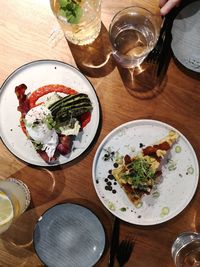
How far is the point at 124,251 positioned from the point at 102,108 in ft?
1.81

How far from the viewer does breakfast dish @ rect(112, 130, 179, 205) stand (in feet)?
5.64

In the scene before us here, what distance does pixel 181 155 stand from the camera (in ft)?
5.73

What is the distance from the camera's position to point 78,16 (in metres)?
1.68

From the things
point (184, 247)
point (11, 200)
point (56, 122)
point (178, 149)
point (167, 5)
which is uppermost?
point (167, 5)

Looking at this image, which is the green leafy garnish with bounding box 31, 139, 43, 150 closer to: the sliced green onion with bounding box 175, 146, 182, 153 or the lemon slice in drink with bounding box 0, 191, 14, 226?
the lemon slice in drink with bounding box 0, 191, 14, 226

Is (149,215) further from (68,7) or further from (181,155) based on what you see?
(68,7)

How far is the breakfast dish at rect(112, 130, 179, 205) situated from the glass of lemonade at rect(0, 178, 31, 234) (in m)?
0.36

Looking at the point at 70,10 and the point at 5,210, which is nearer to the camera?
the point at 70,10

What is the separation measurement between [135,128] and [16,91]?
1.57 ft

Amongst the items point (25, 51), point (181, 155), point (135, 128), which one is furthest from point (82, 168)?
point (25, 51)

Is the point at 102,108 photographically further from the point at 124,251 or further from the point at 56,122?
the point at 124,251

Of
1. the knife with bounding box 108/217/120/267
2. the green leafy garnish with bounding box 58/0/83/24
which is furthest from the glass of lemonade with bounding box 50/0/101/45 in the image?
the knife with bounding box 108/217/120/267

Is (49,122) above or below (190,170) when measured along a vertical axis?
above

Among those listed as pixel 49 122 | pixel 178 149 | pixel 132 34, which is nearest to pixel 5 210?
pixel 49 122
